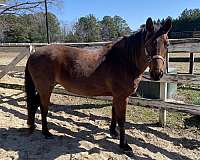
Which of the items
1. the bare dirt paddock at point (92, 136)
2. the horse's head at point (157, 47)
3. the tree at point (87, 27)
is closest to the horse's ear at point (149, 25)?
the horse's head at point (157, 47)

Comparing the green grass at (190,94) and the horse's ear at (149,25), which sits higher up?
the horse's ear at (149,25)

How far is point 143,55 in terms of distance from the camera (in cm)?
399

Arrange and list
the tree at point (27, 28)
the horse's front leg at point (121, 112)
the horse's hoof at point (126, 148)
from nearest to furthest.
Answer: the horse's hoof at point (126, 148)
the horse's front leg at point (121, 112)
the tree at point (27, 28)

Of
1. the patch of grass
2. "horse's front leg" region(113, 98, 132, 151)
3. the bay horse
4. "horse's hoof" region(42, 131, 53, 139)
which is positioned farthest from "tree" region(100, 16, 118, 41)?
"horse's front leg" region(113, 98, 132, 151)

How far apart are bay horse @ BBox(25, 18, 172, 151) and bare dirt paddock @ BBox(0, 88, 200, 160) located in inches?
9.9

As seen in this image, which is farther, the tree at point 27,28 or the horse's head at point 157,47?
the tree at point 27,28

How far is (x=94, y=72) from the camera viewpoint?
4422mm

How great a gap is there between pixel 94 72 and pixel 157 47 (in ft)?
3.87

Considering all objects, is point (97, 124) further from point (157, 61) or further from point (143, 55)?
point (157, 61)

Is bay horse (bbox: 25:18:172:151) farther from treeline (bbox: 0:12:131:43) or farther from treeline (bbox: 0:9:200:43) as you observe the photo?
treeline (bbox: 0:9:200:43)

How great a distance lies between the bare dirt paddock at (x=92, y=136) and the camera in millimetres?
4086

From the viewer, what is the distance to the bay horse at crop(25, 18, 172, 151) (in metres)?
4.16

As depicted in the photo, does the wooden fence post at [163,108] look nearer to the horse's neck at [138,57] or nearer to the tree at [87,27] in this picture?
the horse's neck at [138,57]

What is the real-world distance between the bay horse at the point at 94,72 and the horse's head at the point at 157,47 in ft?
0.58
